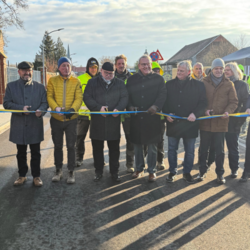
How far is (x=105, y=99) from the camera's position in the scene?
17.2ft

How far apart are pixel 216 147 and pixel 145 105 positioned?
154 cm

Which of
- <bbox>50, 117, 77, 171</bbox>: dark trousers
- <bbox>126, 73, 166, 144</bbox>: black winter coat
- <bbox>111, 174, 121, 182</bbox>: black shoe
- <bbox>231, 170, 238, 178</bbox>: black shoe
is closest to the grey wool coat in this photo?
<bbox>50, 117, 77, 171</bbox>: dark trousers

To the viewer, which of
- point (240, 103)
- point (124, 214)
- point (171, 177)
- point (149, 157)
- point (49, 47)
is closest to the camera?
point (124, 214)

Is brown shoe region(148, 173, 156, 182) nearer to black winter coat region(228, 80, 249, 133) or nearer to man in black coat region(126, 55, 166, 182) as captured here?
man in black coat region(126, 55, 166, 182)

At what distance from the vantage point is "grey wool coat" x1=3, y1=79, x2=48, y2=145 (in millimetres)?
4883

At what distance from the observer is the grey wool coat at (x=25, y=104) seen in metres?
4.88

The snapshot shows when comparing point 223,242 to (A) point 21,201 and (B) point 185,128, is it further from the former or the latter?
(A) point 21,201

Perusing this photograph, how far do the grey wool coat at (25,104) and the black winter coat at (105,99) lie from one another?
82 cm

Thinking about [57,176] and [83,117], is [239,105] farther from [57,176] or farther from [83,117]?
[57,176]

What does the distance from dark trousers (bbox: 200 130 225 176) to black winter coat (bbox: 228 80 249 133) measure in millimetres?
330

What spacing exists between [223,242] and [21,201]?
2.89 metres

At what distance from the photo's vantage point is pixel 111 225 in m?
3.64

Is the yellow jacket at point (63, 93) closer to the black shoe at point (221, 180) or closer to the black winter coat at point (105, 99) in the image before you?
the black winter coat at point (105, 99)

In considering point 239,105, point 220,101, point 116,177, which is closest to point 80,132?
point 116,177
